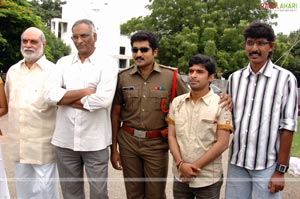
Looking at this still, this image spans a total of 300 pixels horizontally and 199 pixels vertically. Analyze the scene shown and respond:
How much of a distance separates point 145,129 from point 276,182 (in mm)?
1168

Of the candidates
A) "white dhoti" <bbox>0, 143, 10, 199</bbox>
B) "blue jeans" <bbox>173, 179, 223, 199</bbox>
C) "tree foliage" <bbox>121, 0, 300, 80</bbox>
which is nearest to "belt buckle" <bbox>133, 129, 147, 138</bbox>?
"blue jeans" <bbox>173, 179, 223, 199</bbox>

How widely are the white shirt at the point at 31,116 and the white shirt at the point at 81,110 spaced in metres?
0.17

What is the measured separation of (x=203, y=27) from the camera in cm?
2055

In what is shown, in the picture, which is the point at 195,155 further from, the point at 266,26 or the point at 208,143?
the point at 266,26

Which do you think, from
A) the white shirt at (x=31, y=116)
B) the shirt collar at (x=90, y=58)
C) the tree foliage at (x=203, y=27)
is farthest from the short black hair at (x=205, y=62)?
the tree foliage at (x=203, y=27)

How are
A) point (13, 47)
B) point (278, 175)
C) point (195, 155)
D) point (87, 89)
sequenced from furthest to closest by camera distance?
1. point (13, 47)
2. point (87, 89)
3. point (195, 155)
4. point (278, 175)

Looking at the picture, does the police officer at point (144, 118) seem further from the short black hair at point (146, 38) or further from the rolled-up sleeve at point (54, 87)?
the rolled-up sleeve at point (54, 87)

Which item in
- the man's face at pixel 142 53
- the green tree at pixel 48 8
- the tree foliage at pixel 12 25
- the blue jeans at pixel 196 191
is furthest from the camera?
the green tree at pixel 48 8

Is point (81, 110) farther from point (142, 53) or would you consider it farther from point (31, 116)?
point (142, 53)

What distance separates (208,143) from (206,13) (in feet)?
63.3

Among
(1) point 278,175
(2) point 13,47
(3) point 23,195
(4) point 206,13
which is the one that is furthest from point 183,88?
(4) point 206,13

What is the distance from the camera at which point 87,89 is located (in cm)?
290

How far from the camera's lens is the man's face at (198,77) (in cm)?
275

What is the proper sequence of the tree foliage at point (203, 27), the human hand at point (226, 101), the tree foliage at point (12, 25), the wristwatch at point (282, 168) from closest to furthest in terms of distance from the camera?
the wristwatch at point (282, 168), the human hand at point (226, 101), the tree foliage at point (12, 25), the tree foliage at point (203, 27)
